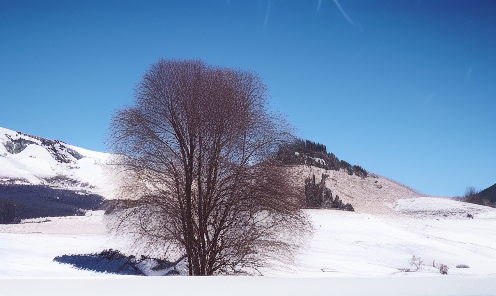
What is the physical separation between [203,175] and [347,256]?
8552 millimetres

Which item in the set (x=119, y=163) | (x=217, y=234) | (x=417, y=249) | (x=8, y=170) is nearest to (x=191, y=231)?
(x=217, y=234)

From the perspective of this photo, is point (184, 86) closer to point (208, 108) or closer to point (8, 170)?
point (208, 108)

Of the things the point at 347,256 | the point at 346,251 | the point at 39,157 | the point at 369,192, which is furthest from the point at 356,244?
the point at 39,157

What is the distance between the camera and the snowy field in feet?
15.5

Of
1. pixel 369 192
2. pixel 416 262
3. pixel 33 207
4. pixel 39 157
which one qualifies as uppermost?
pixel 39 157

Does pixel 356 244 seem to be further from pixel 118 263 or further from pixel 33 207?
pixel 33 207

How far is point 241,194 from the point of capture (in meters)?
9.61

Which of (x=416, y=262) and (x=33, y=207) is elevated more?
(x=33, y=207)

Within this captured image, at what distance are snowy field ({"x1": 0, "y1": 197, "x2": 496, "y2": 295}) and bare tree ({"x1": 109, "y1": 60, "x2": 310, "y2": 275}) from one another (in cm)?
151

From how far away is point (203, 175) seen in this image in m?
9.77

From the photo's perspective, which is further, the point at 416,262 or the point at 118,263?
the point at 416,262

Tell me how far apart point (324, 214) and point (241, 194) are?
12645 mm

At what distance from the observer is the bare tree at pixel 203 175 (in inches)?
380

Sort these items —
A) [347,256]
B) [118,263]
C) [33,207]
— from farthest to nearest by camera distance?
1. [33,207]
2. [347,256]
3. [118,263]
